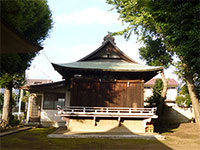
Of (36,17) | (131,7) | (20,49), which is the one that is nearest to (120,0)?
(131,7)

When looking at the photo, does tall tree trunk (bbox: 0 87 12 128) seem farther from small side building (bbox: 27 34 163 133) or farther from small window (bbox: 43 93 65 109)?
small side building (bbox: 27 34 163 133)

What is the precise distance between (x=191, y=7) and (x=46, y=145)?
1271 centimetres

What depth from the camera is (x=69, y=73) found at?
17969 millimetres

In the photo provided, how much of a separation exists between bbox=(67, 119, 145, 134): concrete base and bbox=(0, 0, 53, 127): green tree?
6932 mm

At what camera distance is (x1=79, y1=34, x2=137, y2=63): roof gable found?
67.8 feet

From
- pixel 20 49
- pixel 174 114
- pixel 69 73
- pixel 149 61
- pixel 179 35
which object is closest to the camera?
pixel 20 49

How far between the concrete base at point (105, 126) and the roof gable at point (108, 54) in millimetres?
7690

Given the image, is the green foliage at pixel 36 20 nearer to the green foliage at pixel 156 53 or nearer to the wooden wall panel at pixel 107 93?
the wooden wall panel at pixel 107 93

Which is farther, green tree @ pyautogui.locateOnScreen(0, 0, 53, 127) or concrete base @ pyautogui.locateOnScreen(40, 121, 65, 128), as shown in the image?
concrete base @ pyautogui.locateOnScreen(40, 121, 65, 128)

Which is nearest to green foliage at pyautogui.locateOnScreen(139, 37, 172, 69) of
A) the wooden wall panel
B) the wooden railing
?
the wooden wall panel

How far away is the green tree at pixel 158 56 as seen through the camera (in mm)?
25312

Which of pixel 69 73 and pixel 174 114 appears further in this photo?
pixel 174 114

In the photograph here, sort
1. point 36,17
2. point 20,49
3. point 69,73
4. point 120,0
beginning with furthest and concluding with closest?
point 120,0 < point 69,73 < point 36,17 < point 20,49

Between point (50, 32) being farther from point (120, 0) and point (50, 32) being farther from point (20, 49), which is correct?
point (120, 0)
